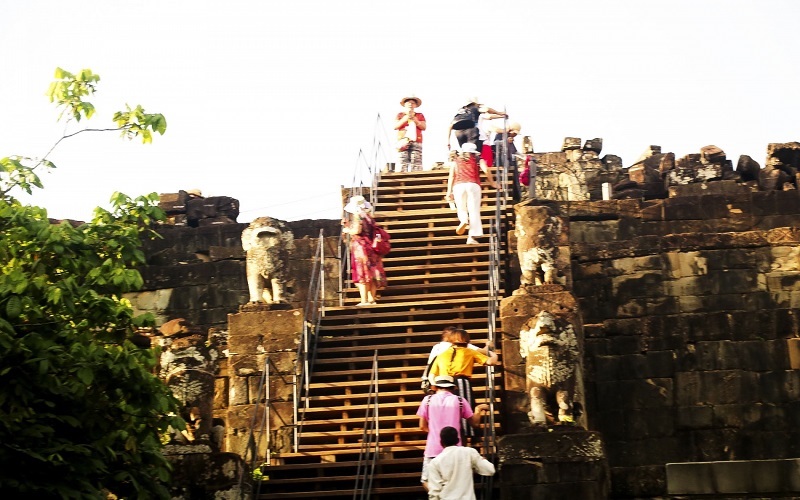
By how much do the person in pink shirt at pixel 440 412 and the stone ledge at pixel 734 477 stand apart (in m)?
2.04

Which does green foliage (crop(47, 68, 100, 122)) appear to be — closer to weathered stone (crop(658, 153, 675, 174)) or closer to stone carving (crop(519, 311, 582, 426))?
stone carving (crop(519, 311, 582, 426))

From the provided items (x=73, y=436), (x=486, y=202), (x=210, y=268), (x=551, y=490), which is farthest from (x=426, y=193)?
(x=73, y=436)

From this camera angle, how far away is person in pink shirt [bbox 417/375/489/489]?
14109mm

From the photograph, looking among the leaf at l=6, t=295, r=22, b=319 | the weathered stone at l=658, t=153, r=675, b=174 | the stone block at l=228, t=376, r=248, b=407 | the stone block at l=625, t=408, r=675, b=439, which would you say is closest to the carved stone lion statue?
the stone block at l=228, t=376, r=248, b=407

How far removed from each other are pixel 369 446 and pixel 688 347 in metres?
4.25

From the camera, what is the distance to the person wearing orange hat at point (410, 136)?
2438cm

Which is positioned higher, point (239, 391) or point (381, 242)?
point (381, 242)

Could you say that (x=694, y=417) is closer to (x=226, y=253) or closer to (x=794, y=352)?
(x=794, y=352)

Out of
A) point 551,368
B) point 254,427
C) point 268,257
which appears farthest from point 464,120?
point 551,368

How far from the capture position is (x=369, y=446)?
15766mm

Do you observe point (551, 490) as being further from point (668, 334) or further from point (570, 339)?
point (668, 334)

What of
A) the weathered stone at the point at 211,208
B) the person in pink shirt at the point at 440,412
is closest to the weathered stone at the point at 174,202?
the weathered stone at the point at 211,208

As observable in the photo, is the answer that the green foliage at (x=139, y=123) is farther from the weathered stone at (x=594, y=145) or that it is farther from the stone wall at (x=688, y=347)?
the weathered stone at (x=594, y=145)

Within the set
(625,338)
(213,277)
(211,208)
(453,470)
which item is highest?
(211,208)
